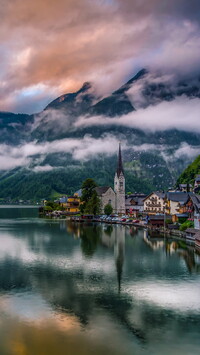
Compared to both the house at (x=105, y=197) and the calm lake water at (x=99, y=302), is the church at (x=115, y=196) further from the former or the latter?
the calm lake water at (x=99, y=302)

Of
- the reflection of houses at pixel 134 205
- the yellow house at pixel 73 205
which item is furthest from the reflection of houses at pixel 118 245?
the yellow house at pixel 73 205

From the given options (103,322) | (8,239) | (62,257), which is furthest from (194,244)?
(103,322)

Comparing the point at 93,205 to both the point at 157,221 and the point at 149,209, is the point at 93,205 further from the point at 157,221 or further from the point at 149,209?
the point at 157,221

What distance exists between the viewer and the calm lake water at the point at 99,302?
84.8 ft

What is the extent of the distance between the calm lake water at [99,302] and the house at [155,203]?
2864 inches

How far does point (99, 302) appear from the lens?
112 feet

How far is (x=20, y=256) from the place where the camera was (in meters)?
59.4

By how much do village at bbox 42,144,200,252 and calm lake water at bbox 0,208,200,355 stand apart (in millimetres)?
23282

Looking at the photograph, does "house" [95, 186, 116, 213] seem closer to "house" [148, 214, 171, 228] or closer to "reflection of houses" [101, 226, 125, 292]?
"house" [148, 214, 171, 228]

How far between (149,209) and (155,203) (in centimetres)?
432

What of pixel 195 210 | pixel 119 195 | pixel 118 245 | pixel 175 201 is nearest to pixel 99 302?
pixel 118 245

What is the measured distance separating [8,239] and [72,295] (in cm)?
4757

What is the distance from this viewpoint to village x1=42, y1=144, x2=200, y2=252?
293 feet

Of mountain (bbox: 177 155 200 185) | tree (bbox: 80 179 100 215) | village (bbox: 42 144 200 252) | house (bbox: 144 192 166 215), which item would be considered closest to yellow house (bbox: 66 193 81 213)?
village (bbox: 42 144 200 252)
